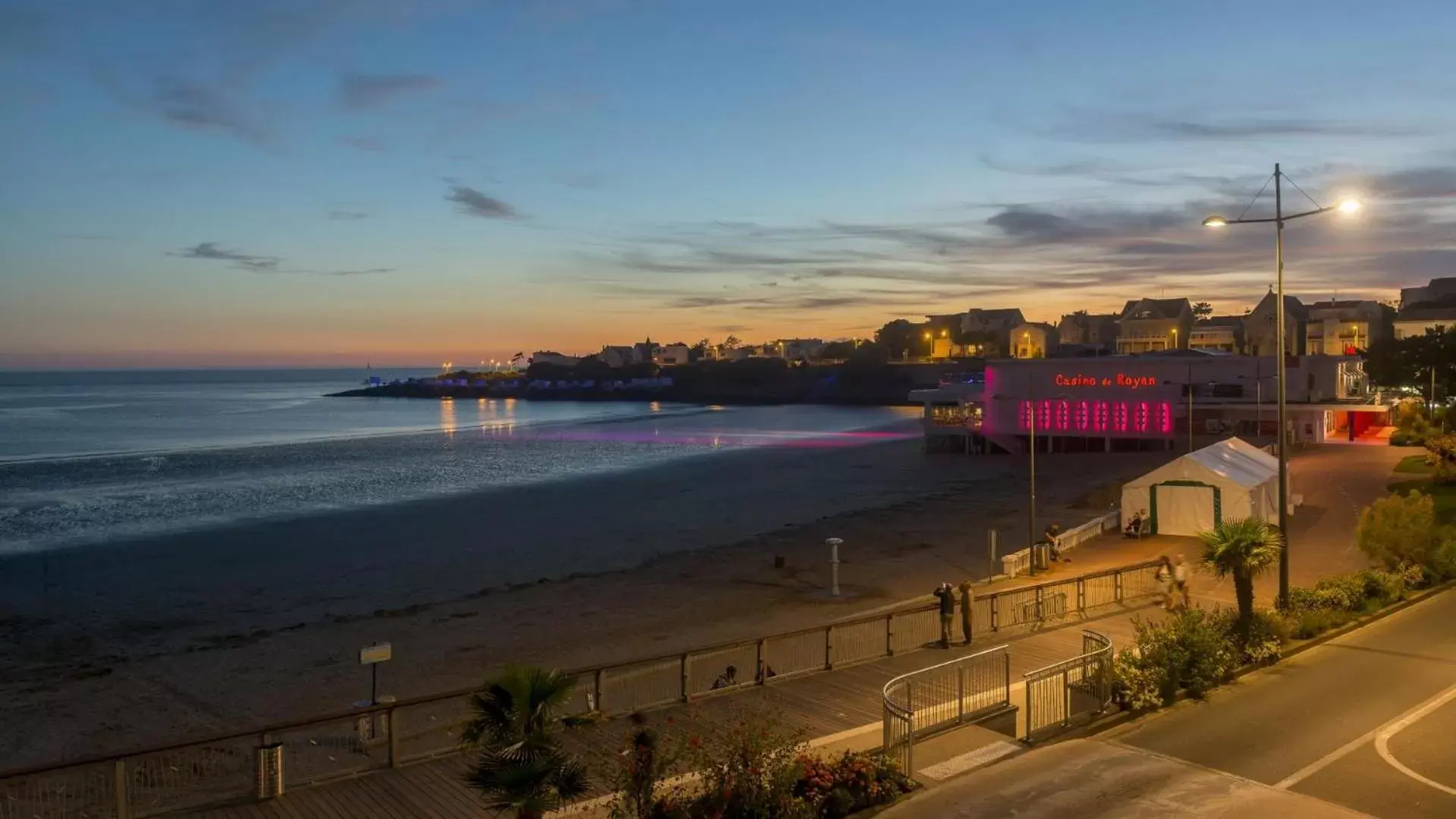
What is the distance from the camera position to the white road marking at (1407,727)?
987cm

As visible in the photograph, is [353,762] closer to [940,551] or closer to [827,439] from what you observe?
[940,551]

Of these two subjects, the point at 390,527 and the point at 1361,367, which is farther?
the point at 1361,367

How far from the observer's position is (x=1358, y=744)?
432 inches

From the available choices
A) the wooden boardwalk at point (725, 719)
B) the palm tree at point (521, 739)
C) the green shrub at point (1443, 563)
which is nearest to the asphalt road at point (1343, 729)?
the wooden boardwalk at point (725, 719)

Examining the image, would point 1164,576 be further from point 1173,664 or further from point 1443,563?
point 1173,664

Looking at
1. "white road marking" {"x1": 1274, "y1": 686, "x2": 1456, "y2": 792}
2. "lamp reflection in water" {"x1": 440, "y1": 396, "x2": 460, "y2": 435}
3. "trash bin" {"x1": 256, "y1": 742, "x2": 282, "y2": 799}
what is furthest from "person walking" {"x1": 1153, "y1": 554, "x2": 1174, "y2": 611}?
"lamp reflection in water" {"x1": 440, "y1": 396, "x2": 460, "y2": 435}

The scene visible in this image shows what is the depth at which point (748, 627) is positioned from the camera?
71.4 ft

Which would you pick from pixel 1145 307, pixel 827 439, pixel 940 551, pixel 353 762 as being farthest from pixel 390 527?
pixel 1145 307

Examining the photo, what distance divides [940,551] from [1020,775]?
21.4 m

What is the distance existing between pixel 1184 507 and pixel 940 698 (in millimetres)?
19782

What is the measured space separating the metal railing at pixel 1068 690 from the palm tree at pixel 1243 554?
342cm

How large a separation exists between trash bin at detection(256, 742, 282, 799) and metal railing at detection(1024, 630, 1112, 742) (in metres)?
8.49

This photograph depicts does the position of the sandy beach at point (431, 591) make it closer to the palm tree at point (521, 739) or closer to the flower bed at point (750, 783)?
the flower bed at point (750, 783)

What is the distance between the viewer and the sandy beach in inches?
739
